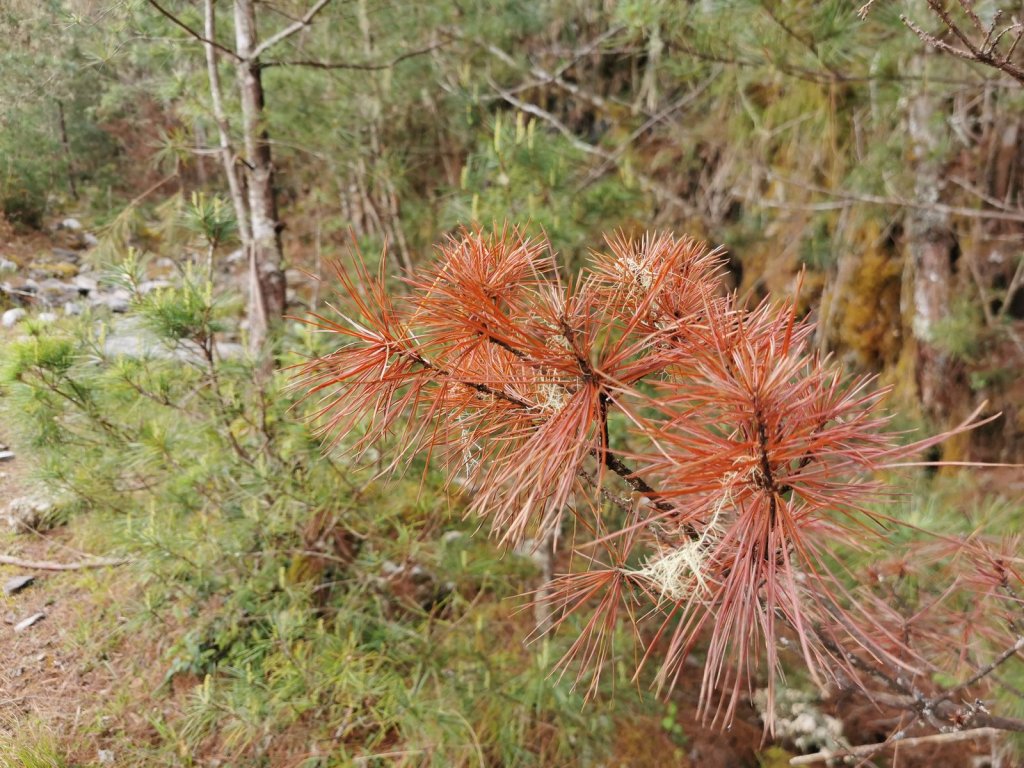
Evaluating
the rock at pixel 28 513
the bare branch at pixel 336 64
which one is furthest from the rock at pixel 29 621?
the bare branch at pixel 336 64

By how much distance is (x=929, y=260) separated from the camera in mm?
1820

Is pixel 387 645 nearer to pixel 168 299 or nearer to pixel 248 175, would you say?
pixel 168 299

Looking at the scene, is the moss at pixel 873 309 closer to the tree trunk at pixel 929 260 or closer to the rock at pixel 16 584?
the tree trunk at pixel 929 260

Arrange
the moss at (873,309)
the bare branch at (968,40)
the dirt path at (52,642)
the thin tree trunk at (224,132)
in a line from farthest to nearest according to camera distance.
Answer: the moss at (873,309), the thin tree trunk at (224,132), the dirt path at (52,642), the bare branch at (968,40)

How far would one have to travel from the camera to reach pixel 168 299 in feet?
3.14

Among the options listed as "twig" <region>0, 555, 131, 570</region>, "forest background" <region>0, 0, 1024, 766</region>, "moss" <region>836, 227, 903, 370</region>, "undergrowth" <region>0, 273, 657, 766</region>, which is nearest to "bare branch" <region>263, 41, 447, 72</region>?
"forest background" <region>0, 0, 1024, 766</region>

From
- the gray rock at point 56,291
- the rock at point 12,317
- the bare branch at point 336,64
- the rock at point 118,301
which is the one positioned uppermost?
the bare branch at point 336,64

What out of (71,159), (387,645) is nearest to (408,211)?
(71,159)

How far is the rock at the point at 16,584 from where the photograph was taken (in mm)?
848

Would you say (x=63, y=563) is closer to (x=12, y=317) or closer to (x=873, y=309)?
(x=12, y=317)

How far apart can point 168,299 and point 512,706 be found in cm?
109

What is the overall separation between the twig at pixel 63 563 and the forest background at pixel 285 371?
0.7 inches

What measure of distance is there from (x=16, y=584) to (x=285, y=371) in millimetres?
658

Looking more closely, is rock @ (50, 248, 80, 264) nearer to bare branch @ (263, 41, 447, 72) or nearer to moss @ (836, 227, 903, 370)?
bare branch @ (263, 41, 447, 72)
